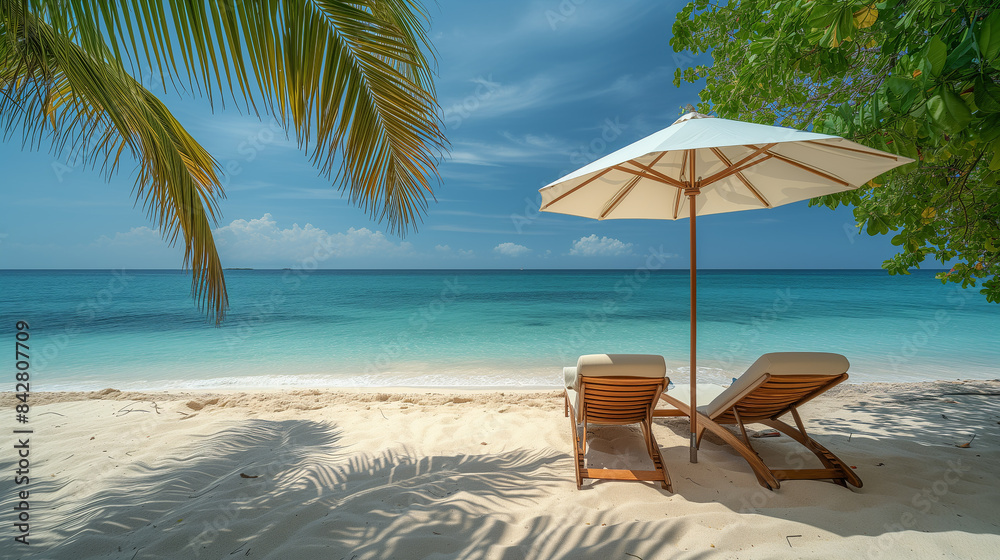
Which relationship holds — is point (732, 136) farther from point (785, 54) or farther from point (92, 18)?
point (92, 18)

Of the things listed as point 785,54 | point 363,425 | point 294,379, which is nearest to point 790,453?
point 785,54

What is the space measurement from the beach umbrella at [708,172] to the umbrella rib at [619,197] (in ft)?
0.03

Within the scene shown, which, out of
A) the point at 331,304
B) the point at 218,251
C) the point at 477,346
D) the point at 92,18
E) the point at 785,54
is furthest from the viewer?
the point at 331,304

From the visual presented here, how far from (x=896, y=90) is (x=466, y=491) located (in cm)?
324

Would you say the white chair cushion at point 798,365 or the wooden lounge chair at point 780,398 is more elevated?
the white chair cushion at point 798,365

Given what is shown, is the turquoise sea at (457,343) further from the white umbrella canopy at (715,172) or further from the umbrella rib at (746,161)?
the umbrella rib at (746,161)

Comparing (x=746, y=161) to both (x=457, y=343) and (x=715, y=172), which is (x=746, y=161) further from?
(x=457, y=343)

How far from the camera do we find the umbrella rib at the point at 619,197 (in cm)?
382

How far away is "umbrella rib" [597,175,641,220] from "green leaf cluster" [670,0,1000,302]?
47.4 inches

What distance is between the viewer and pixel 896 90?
1.83 metres

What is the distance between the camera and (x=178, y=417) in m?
4.23

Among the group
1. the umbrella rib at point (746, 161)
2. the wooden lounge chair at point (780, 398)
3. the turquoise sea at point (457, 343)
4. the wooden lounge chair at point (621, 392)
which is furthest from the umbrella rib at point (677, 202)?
the turquoise sea at point (457, 343)

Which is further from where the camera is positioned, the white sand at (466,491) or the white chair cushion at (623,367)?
the white chair cushion at (623,367)

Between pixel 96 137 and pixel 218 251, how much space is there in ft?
3.92
